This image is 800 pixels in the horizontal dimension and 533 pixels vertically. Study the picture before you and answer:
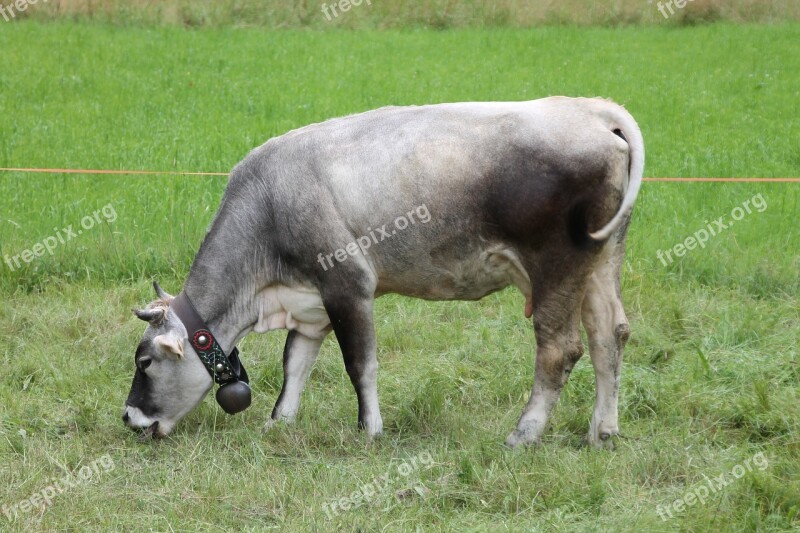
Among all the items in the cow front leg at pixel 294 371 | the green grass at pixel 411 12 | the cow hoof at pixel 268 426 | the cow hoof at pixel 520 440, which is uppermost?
the cow front leg at pixel 294 371

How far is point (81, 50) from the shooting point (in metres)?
18.3

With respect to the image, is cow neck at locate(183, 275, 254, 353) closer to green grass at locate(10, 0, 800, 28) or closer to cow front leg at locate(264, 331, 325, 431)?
cow front leg at locate(264, 331, 325, 431)

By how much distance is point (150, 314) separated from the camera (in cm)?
637

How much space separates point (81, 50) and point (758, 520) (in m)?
15.9

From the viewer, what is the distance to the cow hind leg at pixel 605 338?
6.34 m

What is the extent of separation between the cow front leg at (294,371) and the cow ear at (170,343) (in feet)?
2.51

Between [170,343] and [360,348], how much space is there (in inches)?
44.3

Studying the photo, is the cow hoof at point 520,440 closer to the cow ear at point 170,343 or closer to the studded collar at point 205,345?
the studded collar at point 205,345

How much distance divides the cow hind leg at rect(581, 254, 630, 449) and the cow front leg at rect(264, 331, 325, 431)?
5.75 ft

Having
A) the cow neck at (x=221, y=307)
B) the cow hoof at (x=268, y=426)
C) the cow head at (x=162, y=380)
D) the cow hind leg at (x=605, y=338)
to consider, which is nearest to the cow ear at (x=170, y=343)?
the cow head at (x=162, y=380)

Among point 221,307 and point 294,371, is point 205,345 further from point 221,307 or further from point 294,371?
point 294,371

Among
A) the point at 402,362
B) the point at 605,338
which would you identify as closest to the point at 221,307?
the point at 402,362

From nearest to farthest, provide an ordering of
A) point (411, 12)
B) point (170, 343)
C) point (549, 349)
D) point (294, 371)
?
point (549, 349) → point (170, 343) → point (294, 371) → point (411, 12)

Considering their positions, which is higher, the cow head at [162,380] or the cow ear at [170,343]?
the cow ear at [170,343]
